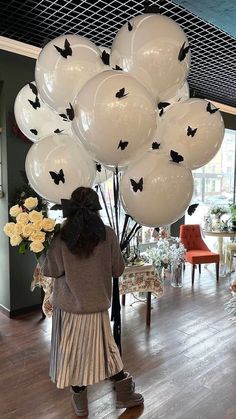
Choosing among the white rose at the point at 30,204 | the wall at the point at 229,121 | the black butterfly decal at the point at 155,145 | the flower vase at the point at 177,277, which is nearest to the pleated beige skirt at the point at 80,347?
the white rose at the point at 30,204

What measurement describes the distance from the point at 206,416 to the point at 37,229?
1.52m

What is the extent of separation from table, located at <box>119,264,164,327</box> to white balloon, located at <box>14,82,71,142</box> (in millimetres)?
1510

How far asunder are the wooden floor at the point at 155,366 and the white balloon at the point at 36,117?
5.54ft

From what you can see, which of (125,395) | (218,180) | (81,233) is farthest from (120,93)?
(218,180)

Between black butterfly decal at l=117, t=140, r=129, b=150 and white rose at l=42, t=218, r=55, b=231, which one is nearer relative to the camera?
black butterfly decal at l=117, t=140, r=129, b=150

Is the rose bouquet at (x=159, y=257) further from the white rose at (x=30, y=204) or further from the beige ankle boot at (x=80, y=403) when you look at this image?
the white rose at (x=30, y=204)

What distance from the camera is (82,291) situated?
174 cm

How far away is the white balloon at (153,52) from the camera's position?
5.17 feet

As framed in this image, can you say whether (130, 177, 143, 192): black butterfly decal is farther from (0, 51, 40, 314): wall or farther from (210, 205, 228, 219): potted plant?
(210, 205, 228, 219): potted plant

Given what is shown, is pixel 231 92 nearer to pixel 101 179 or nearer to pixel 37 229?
pixel 101 179

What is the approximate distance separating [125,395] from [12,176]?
2.23 m

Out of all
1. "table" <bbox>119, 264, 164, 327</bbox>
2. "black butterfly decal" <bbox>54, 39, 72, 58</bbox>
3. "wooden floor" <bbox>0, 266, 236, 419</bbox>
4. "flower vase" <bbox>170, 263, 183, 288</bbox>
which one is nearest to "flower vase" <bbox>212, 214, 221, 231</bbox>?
"flower vase" <bbox>170, 263, 183, 288</bbox>

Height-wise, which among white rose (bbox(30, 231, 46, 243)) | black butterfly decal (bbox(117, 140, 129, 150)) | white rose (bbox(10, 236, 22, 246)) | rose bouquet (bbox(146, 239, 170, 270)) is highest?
black butterfly decal (bbox(117, 140, 129, 150))

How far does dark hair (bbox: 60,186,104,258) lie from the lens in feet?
5.47
